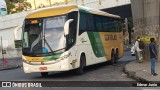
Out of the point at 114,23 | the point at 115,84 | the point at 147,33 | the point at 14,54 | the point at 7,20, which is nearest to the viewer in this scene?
the point at 115,84

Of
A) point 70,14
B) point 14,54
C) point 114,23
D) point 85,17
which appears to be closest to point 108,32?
point 114,23

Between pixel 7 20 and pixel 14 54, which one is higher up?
pixel 7 20

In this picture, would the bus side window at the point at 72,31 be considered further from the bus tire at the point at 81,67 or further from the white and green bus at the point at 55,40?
the bus tire at the point at 81,67

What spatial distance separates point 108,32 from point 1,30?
102 ft

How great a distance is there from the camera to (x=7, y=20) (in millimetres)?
50938

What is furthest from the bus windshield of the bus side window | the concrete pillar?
the concrete pillar

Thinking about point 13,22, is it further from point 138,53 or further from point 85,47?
point 85,47

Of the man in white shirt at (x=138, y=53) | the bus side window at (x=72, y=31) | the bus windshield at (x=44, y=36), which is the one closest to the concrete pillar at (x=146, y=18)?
the man in white shirt at (x=138, y=53)

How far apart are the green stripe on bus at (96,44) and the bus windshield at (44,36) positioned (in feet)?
9.63

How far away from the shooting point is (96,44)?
72.1ft

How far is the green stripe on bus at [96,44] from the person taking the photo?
21.2 meters

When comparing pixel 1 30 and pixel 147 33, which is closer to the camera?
pixel 147 33

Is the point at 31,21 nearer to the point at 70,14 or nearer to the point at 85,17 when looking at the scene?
the point at 70,14

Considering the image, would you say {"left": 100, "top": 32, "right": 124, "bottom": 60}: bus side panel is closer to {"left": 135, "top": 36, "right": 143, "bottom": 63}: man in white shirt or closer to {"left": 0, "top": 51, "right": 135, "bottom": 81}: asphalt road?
{"left": 135, "top": 36, "right": 143, "bottom": 63}: man in white shirt
